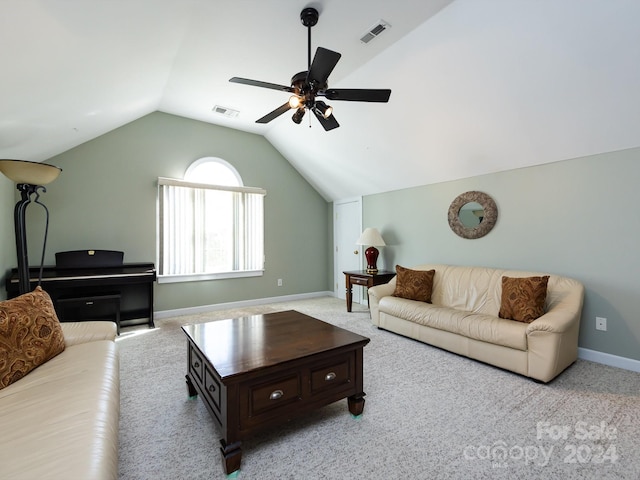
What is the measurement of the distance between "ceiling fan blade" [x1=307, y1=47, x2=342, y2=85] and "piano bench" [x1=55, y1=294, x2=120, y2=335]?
11.2ft

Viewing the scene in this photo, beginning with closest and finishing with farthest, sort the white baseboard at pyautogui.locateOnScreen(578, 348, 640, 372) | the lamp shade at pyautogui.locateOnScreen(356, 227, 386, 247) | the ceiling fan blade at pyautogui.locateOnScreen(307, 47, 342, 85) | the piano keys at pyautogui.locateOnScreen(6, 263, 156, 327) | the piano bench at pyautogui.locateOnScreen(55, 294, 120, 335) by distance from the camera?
1. the ceiling fan blade at pyautogui.locateOnScreen(307, 47, 342, 85)
2. the white baseboard at pyautogui.locateOnScreen(578, 348, 640, 372)
3. the piano keys at pyautogui.locateOnScreen(6, 263, 156, 327)
4. the piano bench at pyautogui.locateOnScreen(55, 294, 120, 335)
5. the lamp shade at pyautogui.locateOnScreen(356, 227, 386, 247)

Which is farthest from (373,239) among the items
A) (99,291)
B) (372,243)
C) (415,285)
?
(99,291)

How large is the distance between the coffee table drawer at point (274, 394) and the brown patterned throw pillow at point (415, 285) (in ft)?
7.61

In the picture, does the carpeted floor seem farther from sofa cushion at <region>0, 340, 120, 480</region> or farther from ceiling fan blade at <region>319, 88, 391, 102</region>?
ceiling fan blade at <region>319, 88, 391, 102</region>

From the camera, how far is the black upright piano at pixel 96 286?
3377 millimetres

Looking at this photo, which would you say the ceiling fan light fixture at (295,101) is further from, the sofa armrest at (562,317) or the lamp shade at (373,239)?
the lamp shade at (373,239)

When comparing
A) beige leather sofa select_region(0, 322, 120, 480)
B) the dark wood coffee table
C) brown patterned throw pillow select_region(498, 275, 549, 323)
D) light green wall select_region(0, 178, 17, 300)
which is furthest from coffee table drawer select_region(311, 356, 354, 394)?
light green wall select_region(0, 178, 17, 300)

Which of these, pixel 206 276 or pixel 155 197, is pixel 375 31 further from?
pixel 206 276

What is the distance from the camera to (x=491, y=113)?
300cm

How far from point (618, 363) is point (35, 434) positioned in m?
4.12

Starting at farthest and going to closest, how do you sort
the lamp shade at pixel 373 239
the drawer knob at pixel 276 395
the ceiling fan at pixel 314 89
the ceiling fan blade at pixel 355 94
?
the lamp shade at pixel 373 239 < the ceiling fan blade at pixel 355 94 < the ceiling fan at pixel 314 89 < the drawer knob at pixel 276 395

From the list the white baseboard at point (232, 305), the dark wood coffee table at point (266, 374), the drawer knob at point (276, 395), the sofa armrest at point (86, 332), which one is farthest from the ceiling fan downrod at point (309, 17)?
the white baseboard at point (232, 305)

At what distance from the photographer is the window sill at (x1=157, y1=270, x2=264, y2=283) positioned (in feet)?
14.7

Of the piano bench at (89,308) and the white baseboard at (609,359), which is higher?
the piano bench at (89,308)
